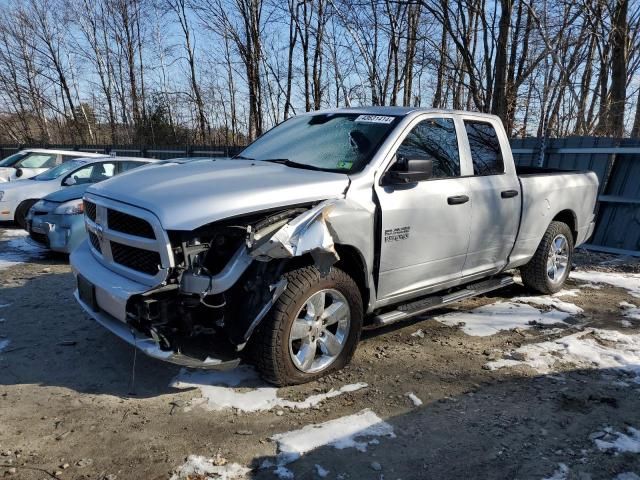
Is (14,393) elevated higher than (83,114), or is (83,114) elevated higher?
(83,114)

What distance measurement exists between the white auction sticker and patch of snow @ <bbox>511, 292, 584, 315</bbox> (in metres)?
2.91

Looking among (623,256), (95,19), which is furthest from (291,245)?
(95,19)

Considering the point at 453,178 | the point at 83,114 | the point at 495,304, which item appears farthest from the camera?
the point at 83,114

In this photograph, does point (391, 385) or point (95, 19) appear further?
point (95, 19)

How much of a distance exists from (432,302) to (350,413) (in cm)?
144

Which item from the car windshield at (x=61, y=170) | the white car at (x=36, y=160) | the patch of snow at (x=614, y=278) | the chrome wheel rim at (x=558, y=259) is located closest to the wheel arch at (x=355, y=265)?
the chrome wheel rim at (x=558, y=259)

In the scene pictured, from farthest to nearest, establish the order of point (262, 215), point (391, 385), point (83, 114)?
point (83, 114) < point (391, 385) < point (262, 215)

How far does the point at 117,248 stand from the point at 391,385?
217 centimetres

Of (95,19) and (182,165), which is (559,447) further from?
(95,19)

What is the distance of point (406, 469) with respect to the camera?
2.57 m

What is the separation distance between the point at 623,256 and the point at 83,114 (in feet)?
117

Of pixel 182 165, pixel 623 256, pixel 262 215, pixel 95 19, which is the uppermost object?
pixel 95 19

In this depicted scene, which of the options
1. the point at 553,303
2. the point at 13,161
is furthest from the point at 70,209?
Answer: the point at 13,161

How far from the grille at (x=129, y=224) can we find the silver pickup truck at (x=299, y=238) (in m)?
0.01
